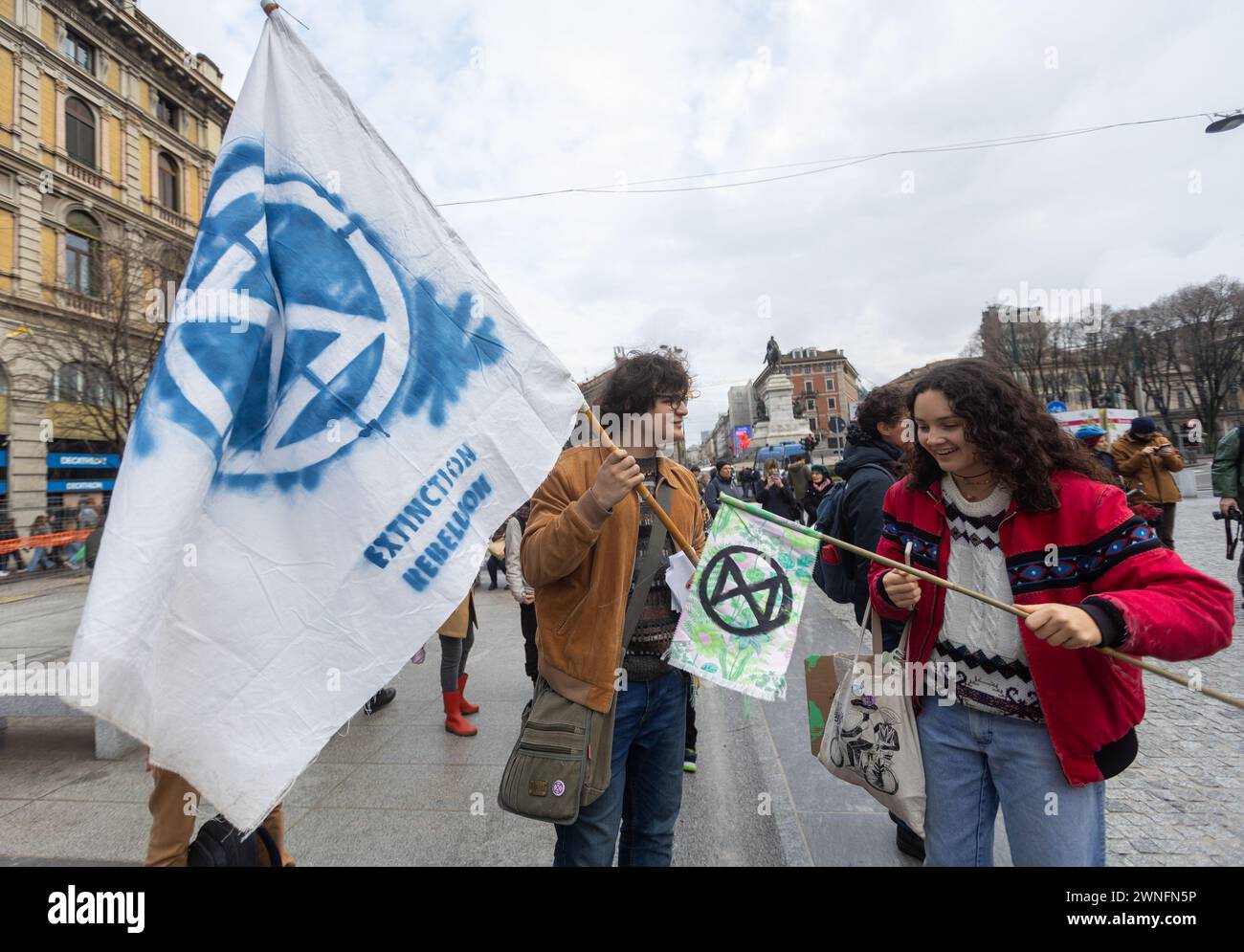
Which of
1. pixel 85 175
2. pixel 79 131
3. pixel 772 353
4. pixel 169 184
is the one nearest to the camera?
Result: pixel 85 175

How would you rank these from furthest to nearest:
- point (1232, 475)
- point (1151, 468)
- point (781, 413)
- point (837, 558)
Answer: point (781, 413)
point (1151, 468)
point (1232, 475)
point (837, 558)

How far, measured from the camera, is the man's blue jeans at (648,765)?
2.02 m

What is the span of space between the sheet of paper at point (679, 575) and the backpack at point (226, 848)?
1.55m

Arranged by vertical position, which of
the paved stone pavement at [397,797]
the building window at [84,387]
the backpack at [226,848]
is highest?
the building window at [84,387]

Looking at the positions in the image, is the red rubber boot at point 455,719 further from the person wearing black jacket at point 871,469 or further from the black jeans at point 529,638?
the person wearing black jacket at point 871,469

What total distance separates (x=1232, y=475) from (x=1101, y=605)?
6.43m

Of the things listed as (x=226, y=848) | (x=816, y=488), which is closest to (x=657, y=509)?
(x=226, y=848)

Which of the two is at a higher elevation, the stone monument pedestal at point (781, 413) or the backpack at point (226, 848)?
the stone monument pedestal at point (781, 413)

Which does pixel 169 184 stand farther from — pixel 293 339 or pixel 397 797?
pixel 293 339

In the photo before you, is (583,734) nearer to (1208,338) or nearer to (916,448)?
(916,448)

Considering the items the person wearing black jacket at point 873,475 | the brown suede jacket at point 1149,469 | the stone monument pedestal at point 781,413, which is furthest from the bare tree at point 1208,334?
the person wearing black jacket at point 873,475

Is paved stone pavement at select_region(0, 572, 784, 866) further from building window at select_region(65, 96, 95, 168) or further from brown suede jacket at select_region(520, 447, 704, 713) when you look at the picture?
building window at select_region(65, 96, 95, 168)

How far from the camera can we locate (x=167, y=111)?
24.5 m
